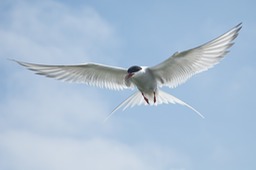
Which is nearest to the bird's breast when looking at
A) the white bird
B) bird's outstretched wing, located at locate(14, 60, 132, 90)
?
the white bird

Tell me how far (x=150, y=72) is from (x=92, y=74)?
5.18 feet

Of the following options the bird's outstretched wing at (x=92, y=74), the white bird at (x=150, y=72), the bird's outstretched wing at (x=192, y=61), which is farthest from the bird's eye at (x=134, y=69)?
the bird's outstretched wing at (x=92, y=74)

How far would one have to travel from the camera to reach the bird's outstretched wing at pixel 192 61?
10.1 meters

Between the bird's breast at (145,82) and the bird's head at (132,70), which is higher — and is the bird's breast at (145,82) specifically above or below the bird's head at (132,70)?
below

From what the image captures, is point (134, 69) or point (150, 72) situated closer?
point (134, 69)

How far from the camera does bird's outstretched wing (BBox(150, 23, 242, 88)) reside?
1012 cm

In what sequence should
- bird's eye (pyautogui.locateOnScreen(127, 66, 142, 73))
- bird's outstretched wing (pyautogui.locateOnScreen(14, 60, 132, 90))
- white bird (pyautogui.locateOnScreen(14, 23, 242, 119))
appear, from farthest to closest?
1. bird's outstretched wing (pyautogui.locateOnScreen(14, 60, 132, 90))
2. bird's eye (pyautogui.locateOnScreen(127, 66, 142, 73))
3. white bird (pyautogui.locateOnScreen(14, 23, 242, 119))

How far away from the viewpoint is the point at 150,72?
11828 mm

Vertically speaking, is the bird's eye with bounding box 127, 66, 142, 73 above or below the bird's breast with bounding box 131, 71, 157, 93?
above

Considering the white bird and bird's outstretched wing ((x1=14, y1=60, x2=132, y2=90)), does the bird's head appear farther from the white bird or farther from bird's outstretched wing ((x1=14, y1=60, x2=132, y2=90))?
bird's outstretched wing ((x1=14, y1=60, x2=132, y2=90))

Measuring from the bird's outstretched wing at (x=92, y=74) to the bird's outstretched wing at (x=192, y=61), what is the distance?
1.06 metres

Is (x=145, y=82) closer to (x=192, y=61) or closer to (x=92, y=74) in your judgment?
(x=192, y=61)

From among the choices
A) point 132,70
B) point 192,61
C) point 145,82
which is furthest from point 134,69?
Result: point 192,61

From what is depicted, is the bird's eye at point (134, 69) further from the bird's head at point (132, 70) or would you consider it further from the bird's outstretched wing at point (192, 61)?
the bird's outstretched wing at point (192, 61)
